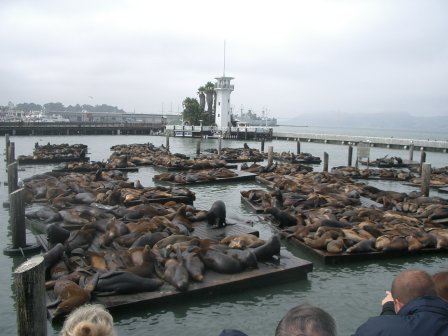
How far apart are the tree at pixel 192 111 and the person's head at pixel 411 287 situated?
205ft

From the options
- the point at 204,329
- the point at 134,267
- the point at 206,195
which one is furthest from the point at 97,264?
the point at 206,195

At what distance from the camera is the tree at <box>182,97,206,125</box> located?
212 feet

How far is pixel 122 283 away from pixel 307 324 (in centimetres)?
471

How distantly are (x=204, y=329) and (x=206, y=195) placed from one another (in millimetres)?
10359

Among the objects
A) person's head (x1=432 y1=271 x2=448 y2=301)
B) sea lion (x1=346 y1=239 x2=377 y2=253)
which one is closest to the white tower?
sea lion (x1=346 y1=239 x2=377 y2=253)

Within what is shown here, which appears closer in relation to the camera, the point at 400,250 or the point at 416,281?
the point at 416,281

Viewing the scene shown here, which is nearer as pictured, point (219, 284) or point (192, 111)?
point (219, 284)

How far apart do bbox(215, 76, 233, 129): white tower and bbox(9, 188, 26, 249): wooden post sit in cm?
5049

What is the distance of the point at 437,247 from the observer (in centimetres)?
926

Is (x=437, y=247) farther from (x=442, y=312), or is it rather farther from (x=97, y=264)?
(x=442, y=312)

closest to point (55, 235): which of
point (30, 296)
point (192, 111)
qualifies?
point (30, 296)

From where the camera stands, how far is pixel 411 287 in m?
2.76

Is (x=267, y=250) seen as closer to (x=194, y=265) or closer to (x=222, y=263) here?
(x=222, y=263)

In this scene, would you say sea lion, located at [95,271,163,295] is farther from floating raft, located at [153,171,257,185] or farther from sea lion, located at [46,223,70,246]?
floating raft, located at [153,171,257,185]
